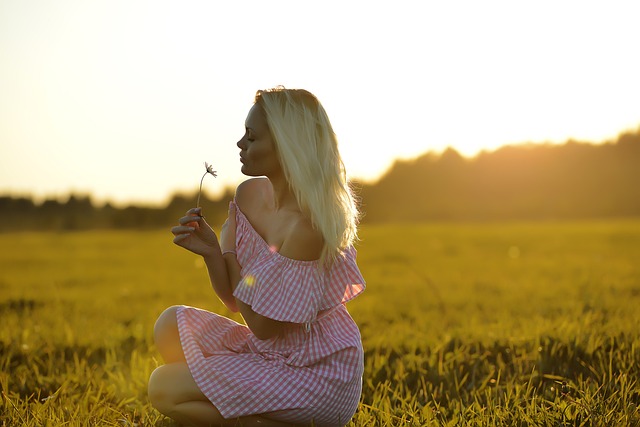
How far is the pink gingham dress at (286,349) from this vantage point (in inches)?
117

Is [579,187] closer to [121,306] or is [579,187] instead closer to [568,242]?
[568,242]

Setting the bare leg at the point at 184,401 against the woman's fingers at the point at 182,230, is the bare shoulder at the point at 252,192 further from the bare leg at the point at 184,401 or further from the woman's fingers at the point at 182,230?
→ the bare leg at the point at 184,401

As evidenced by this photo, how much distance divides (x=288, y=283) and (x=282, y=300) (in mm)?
81

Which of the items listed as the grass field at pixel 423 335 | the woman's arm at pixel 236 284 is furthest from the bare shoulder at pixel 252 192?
the grass field at pixel 423 335

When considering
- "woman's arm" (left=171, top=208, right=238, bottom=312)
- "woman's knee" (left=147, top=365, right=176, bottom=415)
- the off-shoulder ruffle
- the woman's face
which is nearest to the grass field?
"woman's knee" (left=147, top=365, right=176, bottom=415)

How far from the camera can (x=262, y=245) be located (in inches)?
125

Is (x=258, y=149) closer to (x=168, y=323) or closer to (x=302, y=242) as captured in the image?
Result: (x=302, y=242)

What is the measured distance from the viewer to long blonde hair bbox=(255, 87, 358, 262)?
2.98 meters

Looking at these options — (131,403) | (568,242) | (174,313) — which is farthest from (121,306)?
(568,242)

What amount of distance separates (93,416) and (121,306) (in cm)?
439

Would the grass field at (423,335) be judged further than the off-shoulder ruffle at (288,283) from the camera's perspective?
Yes

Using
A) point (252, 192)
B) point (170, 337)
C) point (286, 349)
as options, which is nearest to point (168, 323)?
point (170, 337)

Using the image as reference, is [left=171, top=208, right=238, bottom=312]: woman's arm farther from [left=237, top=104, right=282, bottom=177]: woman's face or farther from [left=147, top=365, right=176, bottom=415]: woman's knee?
[left=147, top=365, right=176, bottom=415]: woman's knee

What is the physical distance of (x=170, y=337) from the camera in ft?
10.6
